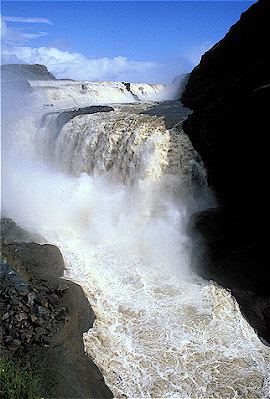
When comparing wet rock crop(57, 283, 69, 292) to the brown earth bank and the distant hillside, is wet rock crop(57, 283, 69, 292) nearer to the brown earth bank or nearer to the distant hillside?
the brown earth bank

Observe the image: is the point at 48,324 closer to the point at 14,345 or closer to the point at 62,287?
the point at 14,345

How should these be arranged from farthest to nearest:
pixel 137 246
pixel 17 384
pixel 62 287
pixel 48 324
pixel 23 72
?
pixel 23 72, pixel 137 246, pixel 62 287, pixel 48 324, pixel 17 384

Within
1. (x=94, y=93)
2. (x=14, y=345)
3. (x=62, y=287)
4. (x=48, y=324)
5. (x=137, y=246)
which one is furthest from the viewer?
(x=94, y=93)

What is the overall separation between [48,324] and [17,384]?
1546 millimetres

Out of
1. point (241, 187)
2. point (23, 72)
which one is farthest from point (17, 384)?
point (23, 72)

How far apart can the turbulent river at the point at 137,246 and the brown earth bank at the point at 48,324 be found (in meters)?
0.27

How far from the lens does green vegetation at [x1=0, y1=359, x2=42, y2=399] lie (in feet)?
13.4

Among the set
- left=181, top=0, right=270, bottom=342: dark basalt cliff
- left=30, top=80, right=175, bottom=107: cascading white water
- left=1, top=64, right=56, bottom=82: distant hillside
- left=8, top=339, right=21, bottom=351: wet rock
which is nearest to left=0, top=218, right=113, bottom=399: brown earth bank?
left=8, top=339, right=21, bottom=351: wet rock

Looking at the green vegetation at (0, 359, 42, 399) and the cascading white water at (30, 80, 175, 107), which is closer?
the green vegetation at (0, 359, 42, 399)

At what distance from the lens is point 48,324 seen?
5.80 m

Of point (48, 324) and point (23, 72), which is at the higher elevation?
point (23, 72)

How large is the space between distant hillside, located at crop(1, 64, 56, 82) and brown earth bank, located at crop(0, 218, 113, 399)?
1121 inches

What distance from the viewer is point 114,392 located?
4.80m

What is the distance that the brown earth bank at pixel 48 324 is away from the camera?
4843 mm
